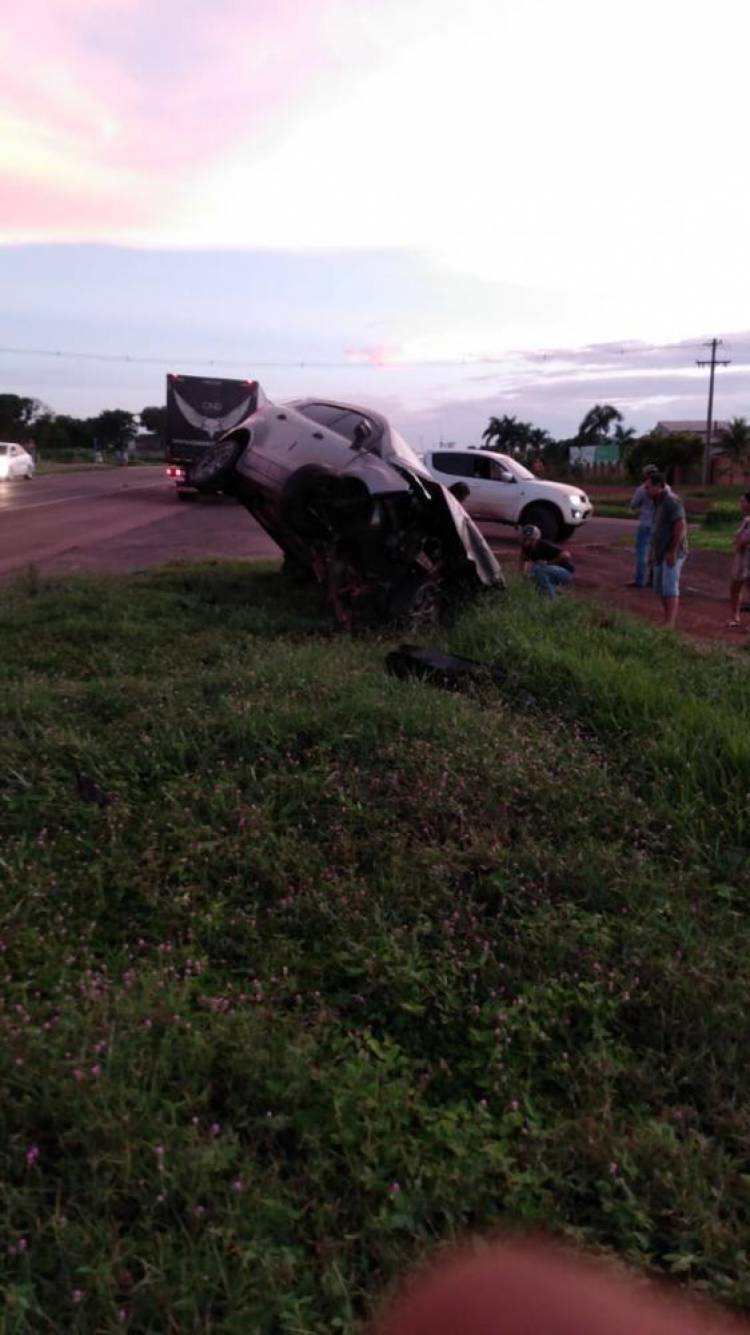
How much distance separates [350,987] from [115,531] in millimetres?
16216

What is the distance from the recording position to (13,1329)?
1.89 metres

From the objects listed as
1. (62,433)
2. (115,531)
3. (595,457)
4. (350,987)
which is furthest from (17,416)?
(350,987)

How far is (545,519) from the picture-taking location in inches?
778

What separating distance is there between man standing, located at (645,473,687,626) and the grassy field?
4.43 m

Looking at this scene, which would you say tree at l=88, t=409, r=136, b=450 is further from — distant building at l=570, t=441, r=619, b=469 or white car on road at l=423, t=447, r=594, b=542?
white car on road at l=423, t=447, r=594, b=542

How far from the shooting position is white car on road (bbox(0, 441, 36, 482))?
34.4 metres

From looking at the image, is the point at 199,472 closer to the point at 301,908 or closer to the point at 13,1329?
the point at 301,908

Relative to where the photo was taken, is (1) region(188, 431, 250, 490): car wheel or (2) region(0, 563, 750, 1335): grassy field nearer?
(2) region(0, 563, 750, 1335): grassy field

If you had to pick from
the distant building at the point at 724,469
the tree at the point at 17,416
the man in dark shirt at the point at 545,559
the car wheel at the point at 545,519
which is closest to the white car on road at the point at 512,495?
the car wheel at the point at 545,519

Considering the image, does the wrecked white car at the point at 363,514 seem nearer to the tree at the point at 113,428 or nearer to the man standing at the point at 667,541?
the man standing at the point at 667,541

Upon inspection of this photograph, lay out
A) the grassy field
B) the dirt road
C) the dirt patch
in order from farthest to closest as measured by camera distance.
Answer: the dirt road → the dirt patch → the grassy field

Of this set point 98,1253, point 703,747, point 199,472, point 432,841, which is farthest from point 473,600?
point 98,1253

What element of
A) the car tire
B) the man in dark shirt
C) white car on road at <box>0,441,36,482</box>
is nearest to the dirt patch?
the man in dark shirt

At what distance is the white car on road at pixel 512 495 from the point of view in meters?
19.5
